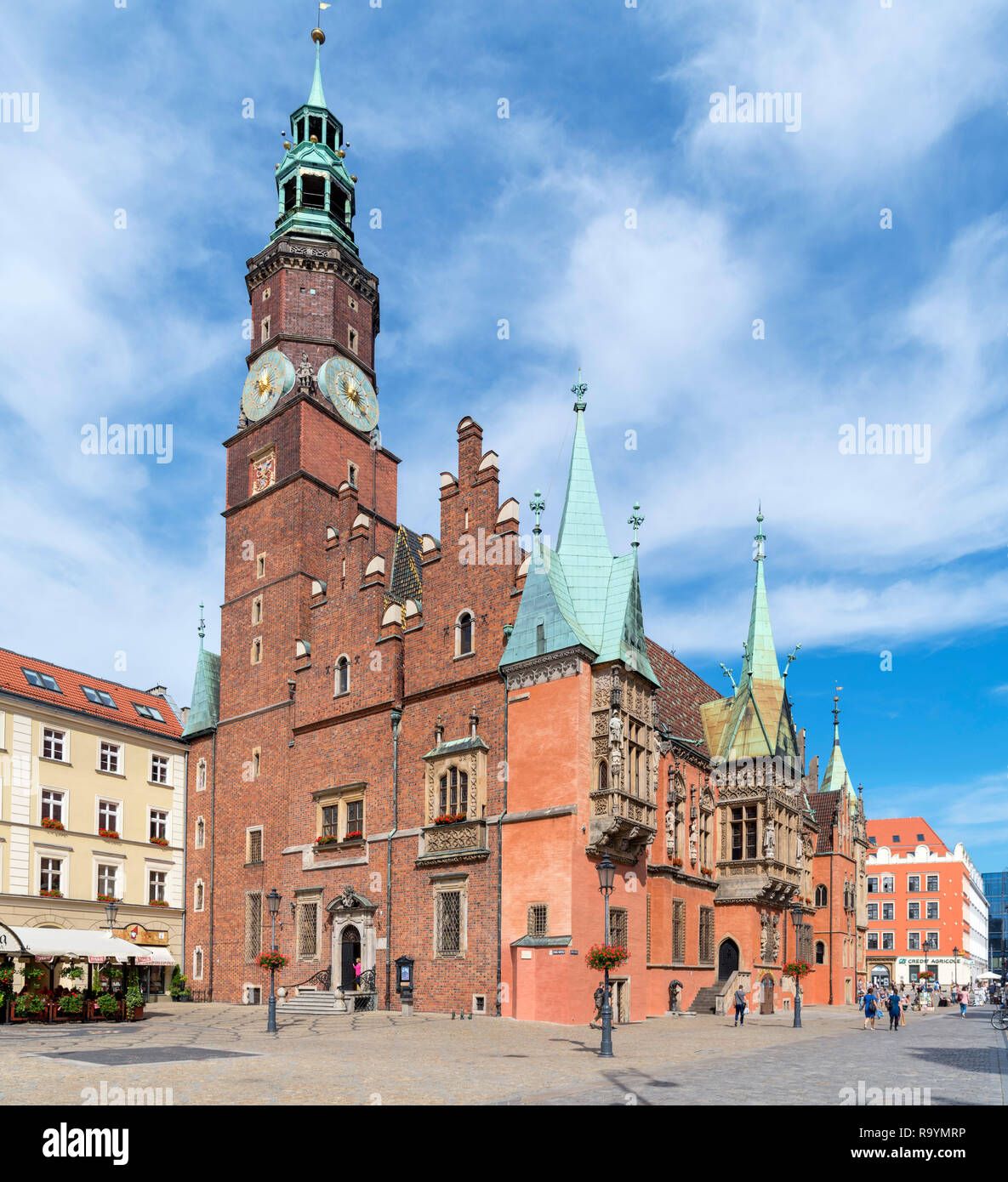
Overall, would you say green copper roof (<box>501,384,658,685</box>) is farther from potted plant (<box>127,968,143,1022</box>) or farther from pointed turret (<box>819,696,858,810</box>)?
pointed turret (<box>819,696,858,810</box>)

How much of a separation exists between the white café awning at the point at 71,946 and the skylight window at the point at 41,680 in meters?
13.5

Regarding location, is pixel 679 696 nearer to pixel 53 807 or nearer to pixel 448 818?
pixel 448 818

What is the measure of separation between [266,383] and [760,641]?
2568cm

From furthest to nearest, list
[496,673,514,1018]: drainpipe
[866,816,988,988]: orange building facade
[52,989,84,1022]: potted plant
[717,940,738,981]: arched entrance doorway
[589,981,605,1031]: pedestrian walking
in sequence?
[866,816,988,988]: orange building facade, [717,940,738,981]: arched entrance doorway, [496,673,514,1018]: drainpipe, [52,989,84,1022]: potted plant, [589,981,605,1031]: pedestrian walking

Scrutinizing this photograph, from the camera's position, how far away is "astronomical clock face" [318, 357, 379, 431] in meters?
44.1

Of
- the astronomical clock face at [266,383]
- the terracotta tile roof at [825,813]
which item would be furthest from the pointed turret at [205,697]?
the terracotta tile roof at [825,813]

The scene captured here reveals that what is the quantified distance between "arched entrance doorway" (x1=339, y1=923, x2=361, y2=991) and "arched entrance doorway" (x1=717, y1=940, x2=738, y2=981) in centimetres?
1536

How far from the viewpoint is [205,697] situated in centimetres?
4466

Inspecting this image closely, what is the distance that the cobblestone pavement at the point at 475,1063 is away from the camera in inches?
538

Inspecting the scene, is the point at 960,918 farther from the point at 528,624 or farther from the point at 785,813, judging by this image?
the point at 528,624

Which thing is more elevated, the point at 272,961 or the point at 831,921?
the point at 272,961

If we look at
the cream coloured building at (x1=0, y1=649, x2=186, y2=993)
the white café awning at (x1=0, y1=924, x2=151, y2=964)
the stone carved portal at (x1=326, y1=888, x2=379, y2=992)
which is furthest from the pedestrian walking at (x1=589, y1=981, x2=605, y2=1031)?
the cream coloured building at (x1=0, y1=649, x2=186, y2=993)

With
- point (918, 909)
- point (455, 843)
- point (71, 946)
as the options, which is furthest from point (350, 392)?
point (918, 909)

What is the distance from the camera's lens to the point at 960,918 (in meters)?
95.2
